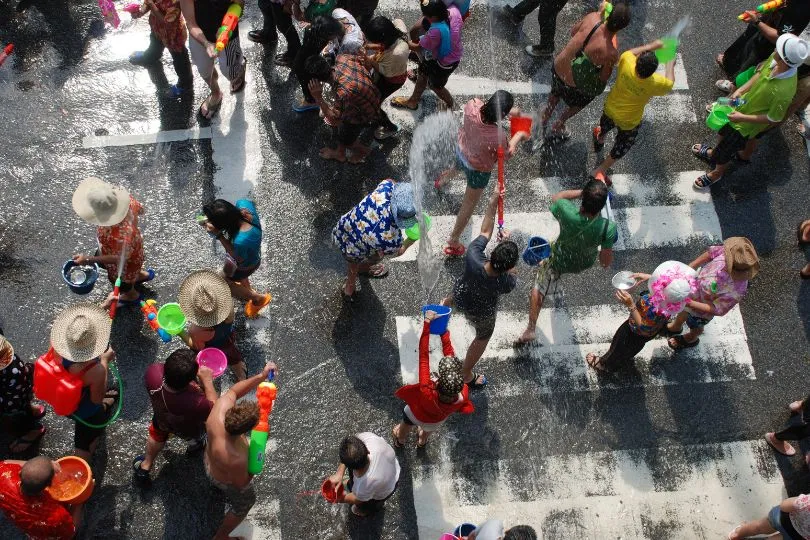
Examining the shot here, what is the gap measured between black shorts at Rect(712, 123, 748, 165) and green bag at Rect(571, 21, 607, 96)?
1.54m

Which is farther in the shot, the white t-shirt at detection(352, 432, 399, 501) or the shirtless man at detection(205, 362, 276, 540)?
the white t-shirt at detection(352, 432, 399, 501)

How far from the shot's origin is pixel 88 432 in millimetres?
5547

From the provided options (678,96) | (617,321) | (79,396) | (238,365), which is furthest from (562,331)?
(79,396)

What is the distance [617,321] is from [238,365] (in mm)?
3822

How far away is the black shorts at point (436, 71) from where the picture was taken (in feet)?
24.7

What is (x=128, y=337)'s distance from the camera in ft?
21.2

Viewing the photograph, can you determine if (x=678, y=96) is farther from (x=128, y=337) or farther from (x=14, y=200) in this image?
(x=14, y=200)

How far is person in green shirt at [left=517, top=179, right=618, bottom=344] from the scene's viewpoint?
5652mm

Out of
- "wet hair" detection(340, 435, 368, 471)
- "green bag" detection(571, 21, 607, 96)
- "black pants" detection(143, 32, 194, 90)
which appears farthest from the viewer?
"black pants" detection(143, 32, 194, 90)

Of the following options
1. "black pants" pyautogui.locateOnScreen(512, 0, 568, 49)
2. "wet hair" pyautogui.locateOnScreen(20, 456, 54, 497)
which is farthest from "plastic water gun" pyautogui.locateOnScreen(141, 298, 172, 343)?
"black pants" pyautogui.locateOnScreen(512, 0, 568, 49)

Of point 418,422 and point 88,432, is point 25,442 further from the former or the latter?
point 418,422

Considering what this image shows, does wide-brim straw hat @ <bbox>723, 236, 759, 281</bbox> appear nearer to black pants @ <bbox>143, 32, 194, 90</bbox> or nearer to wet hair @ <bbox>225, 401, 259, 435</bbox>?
wet hair @ <bbox>225, 401, 259, 435</bbox>

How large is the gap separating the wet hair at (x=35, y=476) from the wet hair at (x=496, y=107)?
→ 174 inches

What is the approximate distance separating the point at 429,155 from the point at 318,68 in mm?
1921
